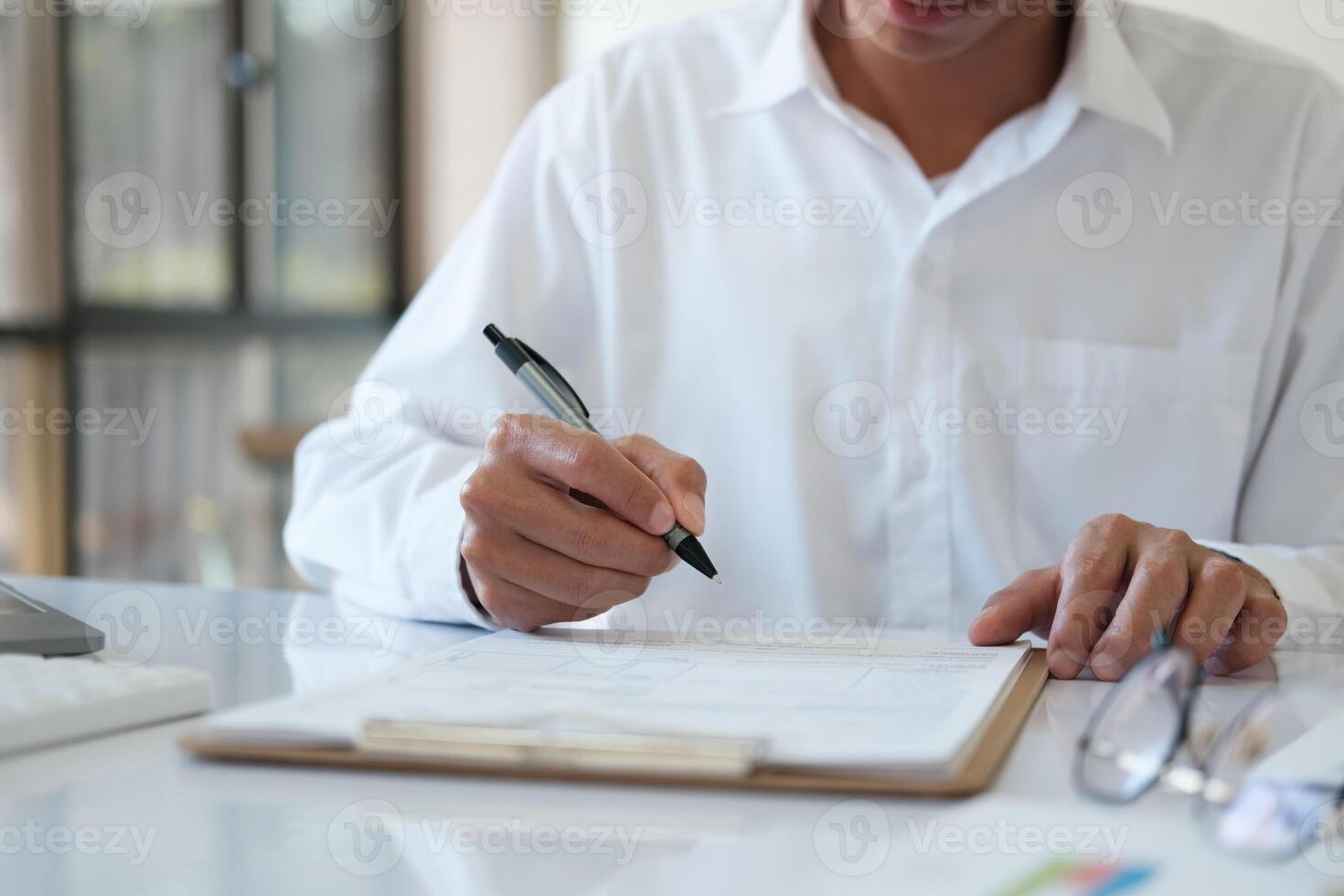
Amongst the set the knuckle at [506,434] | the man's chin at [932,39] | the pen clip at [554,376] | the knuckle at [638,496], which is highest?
the man's chin at [932,39]

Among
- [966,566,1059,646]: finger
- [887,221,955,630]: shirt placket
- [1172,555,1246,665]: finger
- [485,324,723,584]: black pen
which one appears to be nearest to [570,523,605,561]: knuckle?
[485,324,723,584]: black pen

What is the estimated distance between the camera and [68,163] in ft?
11.9

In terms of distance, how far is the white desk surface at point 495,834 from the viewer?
0.42 metres

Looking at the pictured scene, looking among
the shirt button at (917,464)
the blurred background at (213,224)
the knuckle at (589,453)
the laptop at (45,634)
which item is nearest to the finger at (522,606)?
the knuckle at (589,453)

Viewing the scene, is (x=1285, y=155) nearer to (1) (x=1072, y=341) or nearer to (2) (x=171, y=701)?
(1) (x=1072, y=341)

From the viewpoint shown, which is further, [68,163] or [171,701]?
[68,163]

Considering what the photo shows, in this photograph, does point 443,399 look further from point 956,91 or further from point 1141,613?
point 1141,613

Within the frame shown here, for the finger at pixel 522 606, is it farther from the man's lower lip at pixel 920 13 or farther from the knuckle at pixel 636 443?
the man's lower lip at pixel 920 13

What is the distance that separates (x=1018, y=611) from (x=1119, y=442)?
0.47 metres

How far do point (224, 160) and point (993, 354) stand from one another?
324 cm

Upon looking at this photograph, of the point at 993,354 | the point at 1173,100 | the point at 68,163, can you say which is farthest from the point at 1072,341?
the point at 68,163

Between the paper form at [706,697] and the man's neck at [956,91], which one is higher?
the man's neck at [956,91]

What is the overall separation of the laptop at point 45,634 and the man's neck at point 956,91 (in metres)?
0.84

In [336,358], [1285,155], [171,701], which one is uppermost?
[1285,155]
